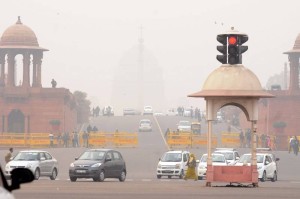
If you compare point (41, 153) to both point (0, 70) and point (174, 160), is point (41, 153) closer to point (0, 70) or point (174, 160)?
point (174, 160)

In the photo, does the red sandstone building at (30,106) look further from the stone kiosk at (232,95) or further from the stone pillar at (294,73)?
the stone kiosk at (232,95)

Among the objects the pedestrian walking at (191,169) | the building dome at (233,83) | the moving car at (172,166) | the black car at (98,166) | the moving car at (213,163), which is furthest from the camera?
the moving car at (172,166)

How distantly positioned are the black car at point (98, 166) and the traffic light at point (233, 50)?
29.4 feet

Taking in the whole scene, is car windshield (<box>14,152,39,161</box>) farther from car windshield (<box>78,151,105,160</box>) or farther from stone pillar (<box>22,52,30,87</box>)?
stone pillar (<box>22,52,30,87</box>)

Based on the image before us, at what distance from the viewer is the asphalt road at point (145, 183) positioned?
1078 inches

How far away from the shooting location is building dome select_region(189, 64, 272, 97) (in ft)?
109

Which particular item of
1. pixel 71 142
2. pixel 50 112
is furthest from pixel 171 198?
pixel 50 112

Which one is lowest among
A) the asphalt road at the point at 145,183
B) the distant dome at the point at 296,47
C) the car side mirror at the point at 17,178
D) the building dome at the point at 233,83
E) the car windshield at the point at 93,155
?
the asphalt road at the point at 145,183

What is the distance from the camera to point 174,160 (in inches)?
1826

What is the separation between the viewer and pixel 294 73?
97.1 m

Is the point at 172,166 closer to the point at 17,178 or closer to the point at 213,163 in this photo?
the point at 213,163

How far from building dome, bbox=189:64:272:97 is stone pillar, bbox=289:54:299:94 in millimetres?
61361

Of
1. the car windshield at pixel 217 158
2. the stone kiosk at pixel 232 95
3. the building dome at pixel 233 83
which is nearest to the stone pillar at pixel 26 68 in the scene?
the car windshield at pixel 217 158

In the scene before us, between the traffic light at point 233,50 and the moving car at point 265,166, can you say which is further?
the moving car at point 265,166
